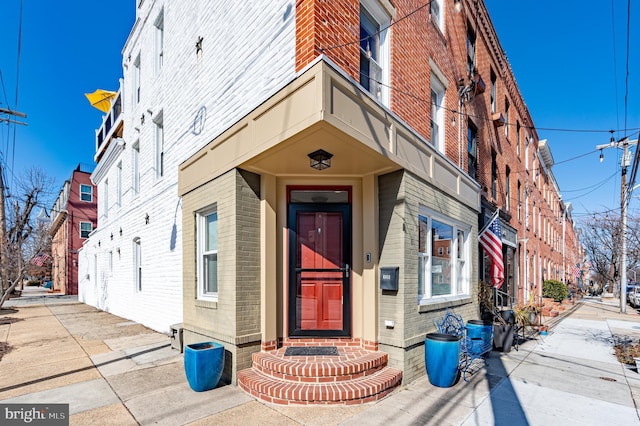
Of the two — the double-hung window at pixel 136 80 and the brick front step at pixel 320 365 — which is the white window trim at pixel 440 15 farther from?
the double-hung window at pixel 136 80

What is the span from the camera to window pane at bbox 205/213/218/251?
6.76 meters

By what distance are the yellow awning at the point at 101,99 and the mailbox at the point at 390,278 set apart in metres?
20.6

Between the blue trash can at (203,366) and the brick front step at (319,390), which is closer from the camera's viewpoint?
the brick front step at (319,390)

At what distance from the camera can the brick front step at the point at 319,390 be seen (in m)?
4.67

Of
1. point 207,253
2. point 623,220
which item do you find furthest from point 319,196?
point 623,220

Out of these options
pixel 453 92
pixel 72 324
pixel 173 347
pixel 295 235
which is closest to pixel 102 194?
pixel 72 324

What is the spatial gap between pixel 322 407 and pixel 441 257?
14.4ft

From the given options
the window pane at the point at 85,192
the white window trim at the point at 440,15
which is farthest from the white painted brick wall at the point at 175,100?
the window pane at the point at 85,192

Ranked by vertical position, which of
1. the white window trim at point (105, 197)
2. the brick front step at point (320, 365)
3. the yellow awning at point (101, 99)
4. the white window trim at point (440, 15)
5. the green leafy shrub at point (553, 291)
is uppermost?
the yellow awning at point (101, 99)

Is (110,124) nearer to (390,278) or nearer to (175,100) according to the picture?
(175,100)

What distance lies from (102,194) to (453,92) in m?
16.2

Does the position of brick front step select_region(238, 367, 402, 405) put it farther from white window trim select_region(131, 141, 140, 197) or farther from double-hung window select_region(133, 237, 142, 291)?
white window trim select_region(131, 141, 140, 197)

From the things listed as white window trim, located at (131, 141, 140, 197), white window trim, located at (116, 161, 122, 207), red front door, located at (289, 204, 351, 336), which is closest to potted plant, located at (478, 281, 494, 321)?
red front door, located at (289, 204, 351, 336)

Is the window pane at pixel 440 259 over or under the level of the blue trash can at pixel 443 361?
over
